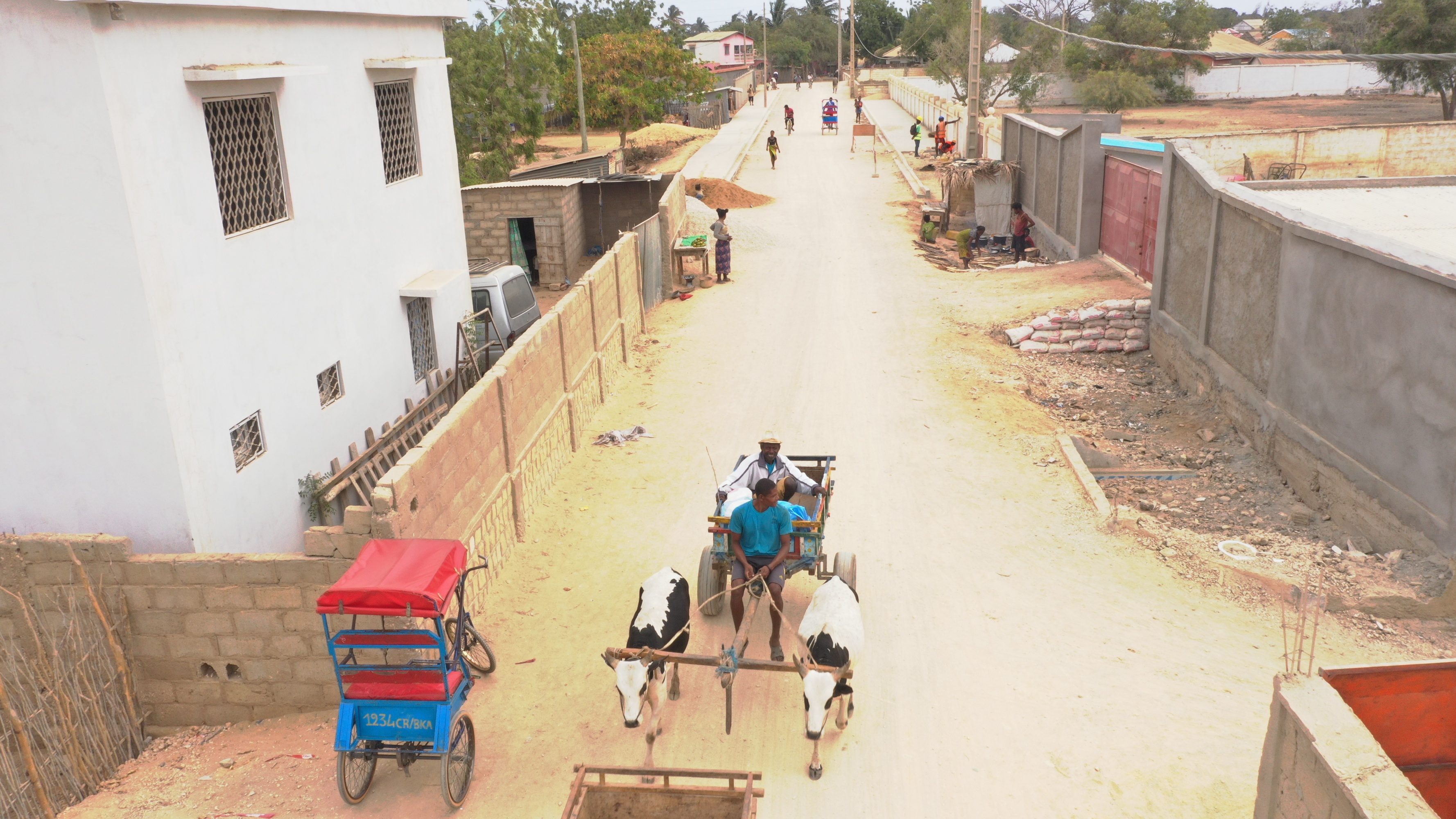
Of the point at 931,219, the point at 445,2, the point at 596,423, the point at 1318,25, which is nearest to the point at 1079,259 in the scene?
the point at 931,219

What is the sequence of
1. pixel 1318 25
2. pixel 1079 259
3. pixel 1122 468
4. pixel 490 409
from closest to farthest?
1. pixel 490 409
2. pixel 1122 468
3. pixel 1079 259
4. pixel 1318 25

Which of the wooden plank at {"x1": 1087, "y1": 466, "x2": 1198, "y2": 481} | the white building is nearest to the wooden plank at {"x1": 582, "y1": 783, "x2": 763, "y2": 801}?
the white building

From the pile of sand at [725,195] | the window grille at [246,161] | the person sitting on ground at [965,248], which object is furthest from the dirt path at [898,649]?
the pile of sand at [725,195]

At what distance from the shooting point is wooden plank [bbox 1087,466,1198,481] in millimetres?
12320

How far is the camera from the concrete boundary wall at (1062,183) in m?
21.2

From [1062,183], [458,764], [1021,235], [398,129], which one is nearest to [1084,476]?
[458,764]

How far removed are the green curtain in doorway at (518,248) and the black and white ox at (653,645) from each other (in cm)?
1754

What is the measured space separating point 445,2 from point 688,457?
24.6ft

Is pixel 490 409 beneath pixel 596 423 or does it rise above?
above

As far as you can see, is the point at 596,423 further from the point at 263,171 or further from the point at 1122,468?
the point at 1122,468

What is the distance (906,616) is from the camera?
9125 millimetres

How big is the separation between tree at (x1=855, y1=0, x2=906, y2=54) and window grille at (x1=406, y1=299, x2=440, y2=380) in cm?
10204

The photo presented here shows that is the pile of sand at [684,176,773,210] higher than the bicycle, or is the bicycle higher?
the pile of sand at [684,176,773,210]

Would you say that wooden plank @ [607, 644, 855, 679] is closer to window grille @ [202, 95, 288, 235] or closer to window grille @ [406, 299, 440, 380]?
window grille @ [202, 95, 288, 235]
